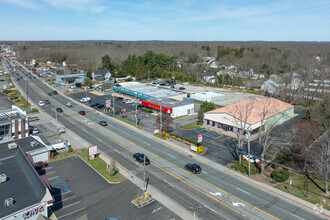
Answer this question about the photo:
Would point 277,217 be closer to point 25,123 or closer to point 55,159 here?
point 55,159

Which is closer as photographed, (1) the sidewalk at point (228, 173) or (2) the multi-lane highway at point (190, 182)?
(2) the multi-lane highway at point (190, 182)

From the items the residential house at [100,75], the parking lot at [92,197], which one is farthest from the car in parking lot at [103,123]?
the residential house at [100,75]

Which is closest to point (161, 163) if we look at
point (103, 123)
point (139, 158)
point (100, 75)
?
point (139, 158)

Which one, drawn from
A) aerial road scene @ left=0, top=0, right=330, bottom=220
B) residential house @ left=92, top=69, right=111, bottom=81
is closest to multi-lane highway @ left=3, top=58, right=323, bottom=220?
aerial road scene @ left=0, top=0, right=330, bottom=220

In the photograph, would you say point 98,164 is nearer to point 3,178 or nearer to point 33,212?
point 3,178

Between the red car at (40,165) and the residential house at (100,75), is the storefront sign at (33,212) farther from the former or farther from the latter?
the residential house at (100,75)

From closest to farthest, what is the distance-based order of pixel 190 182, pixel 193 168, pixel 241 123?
pixel 190 182
pixel 193 168
pixel 241 123
